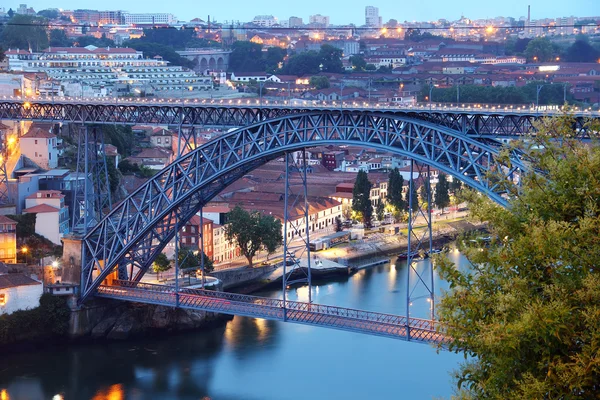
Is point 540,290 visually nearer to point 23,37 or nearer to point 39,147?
point 39,147

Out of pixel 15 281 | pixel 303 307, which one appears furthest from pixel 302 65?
pixel 303 307

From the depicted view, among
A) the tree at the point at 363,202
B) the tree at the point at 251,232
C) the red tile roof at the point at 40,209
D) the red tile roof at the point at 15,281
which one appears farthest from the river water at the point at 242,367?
the tree at the point at 363,202

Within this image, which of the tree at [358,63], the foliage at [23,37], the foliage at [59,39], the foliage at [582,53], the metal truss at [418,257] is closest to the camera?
the metal truss at [418,257]

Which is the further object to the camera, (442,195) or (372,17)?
(372,17)

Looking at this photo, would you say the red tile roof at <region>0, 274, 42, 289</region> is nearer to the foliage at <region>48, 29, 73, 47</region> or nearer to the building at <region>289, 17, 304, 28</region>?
the foliage at <region>48, 29, 73, 47</region>

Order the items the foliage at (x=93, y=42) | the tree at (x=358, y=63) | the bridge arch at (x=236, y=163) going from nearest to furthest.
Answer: the bridge arch at (x=236, y=163) < the tree at (x=358, y=63) < the foliage at (x=93, y=42)

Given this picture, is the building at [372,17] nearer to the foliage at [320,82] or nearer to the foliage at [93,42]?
the foliage at [93,42]

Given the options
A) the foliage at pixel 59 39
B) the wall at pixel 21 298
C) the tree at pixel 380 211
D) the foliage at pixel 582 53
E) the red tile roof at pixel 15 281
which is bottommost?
the tree at pixel 380 211

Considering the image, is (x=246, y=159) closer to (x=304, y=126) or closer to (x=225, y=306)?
(x=304, y=126)

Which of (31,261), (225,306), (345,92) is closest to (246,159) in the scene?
(225,306)
